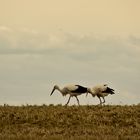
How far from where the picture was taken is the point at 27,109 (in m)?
26.0

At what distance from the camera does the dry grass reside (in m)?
21.8

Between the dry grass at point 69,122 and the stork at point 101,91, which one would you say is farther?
the stork at point 101,91

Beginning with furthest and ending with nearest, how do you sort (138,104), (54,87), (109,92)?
(54,87)
(109,92)
(138,104)

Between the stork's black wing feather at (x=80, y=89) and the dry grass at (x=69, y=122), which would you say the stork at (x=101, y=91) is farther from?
the dry grass at (x=69, y=122)

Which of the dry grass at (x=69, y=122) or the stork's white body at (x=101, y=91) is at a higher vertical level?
the stork's white body at (x=101, y=91)

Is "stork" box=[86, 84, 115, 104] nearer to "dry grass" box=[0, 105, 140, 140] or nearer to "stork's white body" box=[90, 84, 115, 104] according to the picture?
"stork's white body" box=[90, 84, 115, 104]

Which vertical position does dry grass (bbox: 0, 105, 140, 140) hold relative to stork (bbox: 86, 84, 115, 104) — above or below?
below

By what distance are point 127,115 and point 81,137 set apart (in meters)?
4.00

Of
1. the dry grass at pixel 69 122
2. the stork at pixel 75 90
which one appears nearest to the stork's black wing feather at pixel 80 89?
the stork at pixel 75 90

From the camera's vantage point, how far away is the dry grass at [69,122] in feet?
71.5

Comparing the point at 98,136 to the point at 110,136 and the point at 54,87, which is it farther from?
the point at 54,87

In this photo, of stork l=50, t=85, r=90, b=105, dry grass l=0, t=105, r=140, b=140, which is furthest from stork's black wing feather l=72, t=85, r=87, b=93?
dry grass l=0, t=105, r=140, b=140

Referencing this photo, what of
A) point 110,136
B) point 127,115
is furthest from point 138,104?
point 110,136

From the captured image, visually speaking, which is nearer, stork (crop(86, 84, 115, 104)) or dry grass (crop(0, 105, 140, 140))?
dry grass (crop(0, 105, 140, 140))
